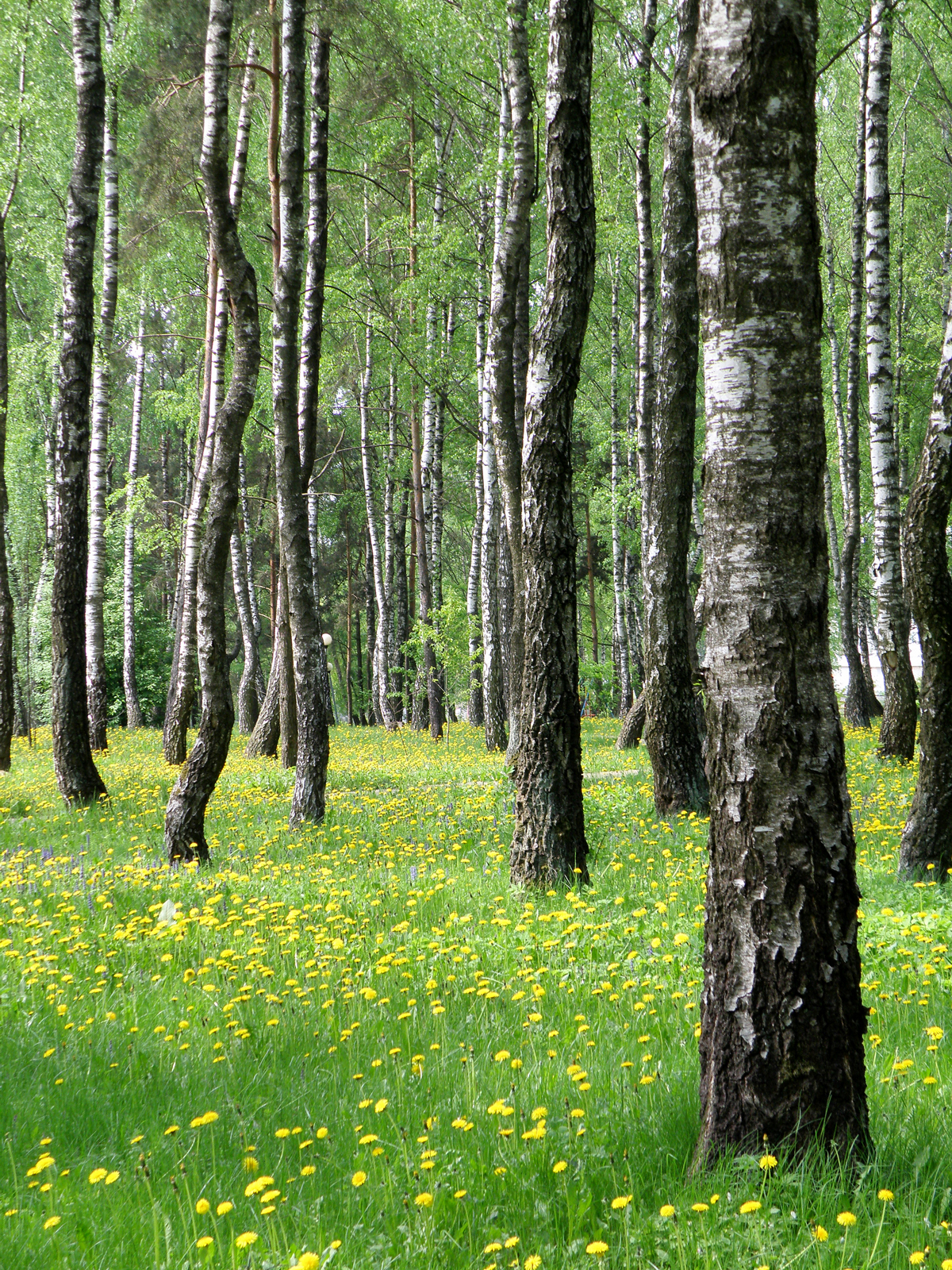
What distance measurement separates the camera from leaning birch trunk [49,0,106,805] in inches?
383

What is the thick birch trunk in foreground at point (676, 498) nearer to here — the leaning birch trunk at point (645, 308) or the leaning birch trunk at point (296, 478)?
the leaning birch trunk at point (296, 478)

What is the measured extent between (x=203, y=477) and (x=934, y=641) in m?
10.9

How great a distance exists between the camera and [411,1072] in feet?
11.4

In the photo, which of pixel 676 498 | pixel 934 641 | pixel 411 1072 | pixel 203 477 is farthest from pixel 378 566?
pixel 411 1072

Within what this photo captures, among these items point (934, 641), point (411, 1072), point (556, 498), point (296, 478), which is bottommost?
point (411, 1072)

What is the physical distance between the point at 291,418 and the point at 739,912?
25.7 ft

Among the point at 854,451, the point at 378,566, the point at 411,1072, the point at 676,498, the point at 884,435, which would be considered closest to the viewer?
the point at 411,1072

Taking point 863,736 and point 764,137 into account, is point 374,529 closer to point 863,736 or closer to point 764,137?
point 863,736

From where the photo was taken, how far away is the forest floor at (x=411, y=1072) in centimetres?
235

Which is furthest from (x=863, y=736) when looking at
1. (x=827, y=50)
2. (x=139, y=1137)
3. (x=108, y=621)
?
(x=108, y=621)

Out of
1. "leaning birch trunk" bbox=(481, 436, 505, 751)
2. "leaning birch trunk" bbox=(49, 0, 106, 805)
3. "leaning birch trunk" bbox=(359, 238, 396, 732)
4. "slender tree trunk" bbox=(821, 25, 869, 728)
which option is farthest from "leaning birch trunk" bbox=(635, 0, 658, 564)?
"leaning birch trunk" bbox=(359, 238, 396, 732)

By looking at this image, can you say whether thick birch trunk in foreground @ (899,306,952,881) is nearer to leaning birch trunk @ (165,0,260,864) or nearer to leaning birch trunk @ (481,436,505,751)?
leaning birch trunk @ (165,0,260,864)

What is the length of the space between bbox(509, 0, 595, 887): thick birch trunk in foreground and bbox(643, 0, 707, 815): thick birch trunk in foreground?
8.32 ft

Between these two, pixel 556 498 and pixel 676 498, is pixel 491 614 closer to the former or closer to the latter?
pixel 676 498
